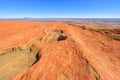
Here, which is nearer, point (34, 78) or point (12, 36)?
point (34, 78)

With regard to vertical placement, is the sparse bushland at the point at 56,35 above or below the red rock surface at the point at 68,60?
above

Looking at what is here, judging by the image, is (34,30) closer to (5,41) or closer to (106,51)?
(5,41)

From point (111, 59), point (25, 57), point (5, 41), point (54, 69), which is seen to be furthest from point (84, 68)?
point (5, 41)

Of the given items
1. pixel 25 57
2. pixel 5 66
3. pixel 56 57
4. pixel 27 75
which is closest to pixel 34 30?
pixel 25 57

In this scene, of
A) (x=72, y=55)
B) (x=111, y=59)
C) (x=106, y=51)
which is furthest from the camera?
(x=106, y=51)

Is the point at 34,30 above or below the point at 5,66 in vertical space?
above

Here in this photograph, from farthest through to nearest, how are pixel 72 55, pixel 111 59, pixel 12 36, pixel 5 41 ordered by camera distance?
pixel 12 36 → pixel 5 41 → pixel 111 59 → pixel 72 55

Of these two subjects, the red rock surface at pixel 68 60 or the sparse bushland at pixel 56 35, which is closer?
the red rock surface at pixel 68 60

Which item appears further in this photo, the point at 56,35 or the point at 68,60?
the point at 56,35

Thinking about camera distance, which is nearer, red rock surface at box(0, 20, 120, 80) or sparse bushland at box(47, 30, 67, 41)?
red rock surface at box(0, 20, 120, 80)

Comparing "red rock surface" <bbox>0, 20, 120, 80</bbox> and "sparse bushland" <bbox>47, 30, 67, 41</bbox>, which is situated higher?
"sparse bushland" <bbox>47, 30, 67, 41</bbox>
